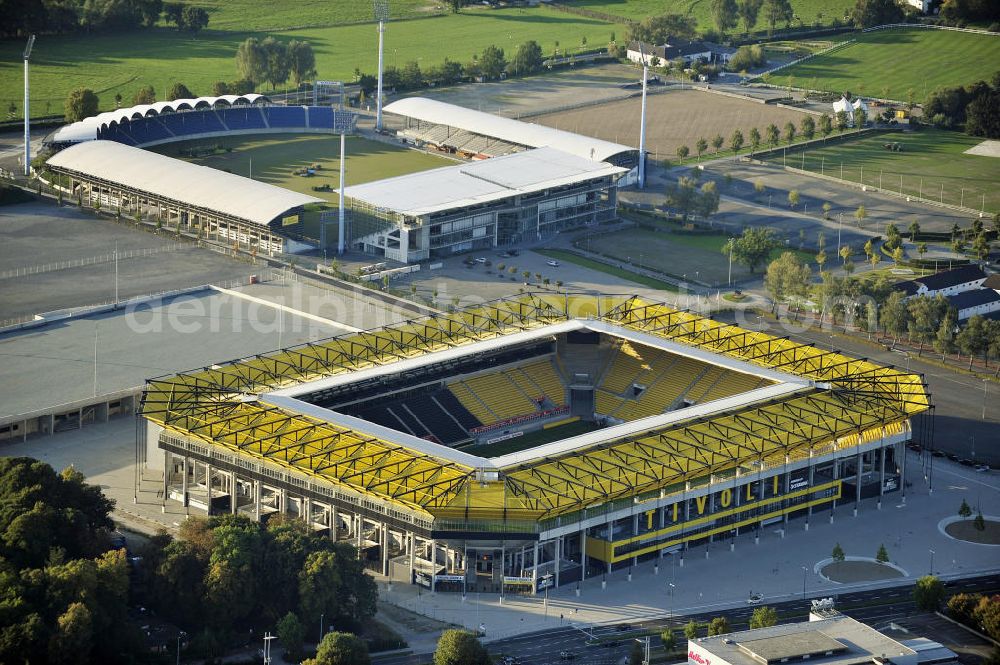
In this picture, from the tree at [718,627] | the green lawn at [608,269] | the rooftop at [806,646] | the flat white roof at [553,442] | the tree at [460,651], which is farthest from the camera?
the green lawn at [608,269]

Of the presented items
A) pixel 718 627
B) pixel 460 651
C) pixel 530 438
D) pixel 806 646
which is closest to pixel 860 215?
pixel 530 438

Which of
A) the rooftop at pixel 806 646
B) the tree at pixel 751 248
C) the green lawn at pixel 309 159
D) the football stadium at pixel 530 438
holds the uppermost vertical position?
the green lawn at pixel 309 159

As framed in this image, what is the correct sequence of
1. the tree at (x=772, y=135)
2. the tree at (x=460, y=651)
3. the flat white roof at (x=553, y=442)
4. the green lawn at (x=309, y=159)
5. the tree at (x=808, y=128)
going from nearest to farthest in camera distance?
the tree at (x=460, y=651), the flat white roof at (x=553, y=442), the green lawn at (x=309, y=159), the tree at (x=772, y=135), the tree at (x=808, y=128)

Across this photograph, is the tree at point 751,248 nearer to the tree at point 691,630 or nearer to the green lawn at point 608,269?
the green lawn at point 608,269

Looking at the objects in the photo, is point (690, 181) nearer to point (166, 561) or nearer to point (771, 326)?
point (771, 326)

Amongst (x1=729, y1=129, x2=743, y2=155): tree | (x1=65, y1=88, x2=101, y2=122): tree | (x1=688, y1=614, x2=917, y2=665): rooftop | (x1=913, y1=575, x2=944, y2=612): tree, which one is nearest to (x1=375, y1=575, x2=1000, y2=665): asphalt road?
(x1=913, y1=575, x2=944, y2=612): tree

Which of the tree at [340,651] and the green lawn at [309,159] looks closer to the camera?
the tree at [340,651]

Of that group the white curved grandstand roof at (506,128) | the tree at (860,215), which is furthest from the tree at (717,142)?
the tree at (860,215)
